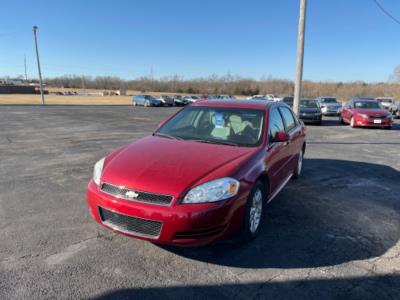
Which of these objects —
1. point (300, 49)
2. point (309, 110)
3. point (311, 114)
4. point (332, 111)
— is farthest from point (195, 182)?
point (332, 111)

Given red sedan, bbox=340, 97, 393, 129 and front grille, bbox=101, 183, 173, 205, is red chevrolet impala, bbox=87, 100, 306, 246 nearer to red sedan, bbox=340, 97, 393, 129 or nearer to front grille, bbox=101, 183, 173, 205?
front grille, bbox=101, 183, 173, 205

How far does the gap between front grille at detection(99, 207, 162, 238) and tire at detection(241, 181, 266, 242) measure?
3.08 feet

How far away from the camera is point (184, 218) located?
2.73 metres

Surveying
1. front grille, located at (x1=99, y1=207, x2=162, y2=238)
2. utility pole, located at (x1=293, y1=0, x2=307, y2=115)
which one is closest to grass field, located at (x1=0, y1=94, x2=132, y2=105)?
utility pole, located at (x1=293, y1=0, x2=307, y2=115)

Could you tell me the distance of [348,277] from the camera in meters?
2.81

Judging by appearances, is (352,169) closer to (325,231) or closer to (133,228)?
(325,231)

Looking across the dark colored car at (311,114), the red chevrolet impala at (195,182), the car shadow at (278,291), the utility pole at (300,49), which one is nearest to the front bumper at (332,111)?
the dark colored car at (311,114)

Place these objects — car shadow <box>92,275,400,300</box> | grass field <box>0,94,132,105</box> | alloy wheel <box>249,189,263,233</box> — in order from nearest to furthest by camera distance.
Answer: car shadow <box>92,275,400,300</box> < alloy wheel <box>249,189,263,233</box> < grass field <box>0,94,132,105</box>

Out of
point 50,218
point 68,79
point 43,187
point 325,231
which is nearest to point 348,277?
point 325,231

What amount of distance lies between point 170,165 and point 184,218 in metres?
0.65

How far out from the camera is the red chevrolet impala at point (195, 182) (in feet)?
9.15

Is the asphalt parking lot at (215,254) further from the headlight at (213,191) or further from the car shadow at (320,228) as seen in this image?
the headlight at (213,191)

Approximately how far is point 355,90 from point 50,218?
255 ft

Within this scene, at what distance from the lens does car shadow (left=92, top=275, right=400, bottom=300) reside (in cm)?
250
